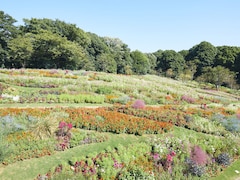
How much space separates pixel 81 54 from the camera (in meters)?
39.7

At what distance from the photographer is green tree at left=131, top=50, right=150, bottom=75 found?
196 ft

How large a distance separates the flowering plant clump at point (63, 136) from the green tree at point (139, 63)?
2047 inches

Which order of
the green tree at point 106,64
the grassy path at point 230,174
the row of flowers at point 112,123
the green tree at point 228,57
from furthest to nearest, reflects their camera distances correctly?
the green tree at point 228,57
the green tree at point 106,64
the row of flowers at point 112,123
the grassy path at point 230,174

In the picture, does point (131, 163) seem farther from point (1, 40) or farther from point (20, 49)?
point (1, 40)

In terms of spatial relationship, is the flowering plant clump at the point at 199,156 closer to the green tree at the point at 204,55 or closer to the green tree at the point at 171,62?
the green tree at the point at 171,62

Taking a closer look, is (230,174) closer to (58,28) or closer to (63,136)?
(63,136)

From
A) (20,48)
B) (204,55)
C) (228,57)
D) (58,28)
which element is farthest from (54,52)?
(204,55)

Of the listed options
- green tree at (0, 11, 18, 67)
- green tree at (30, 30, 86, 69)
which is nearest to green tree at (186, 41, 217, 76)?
green tree at (30, 30, 86, 69)

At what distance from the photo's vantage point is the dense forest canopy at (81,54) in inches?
1483

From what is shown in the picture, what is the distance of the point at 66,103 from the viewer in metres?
Result: 14.8

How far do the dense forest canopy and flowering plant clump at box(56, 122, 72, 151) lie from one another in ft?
98.8

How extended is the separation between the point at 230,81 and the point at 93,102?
3929 cm

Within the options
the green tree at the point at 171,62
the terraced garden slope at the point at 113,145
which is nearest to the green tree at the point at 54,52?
the terraced garden slope at the point at 113,145

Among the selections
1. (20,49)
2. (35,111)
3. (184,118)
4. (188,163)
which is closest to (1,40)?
(20,49)
